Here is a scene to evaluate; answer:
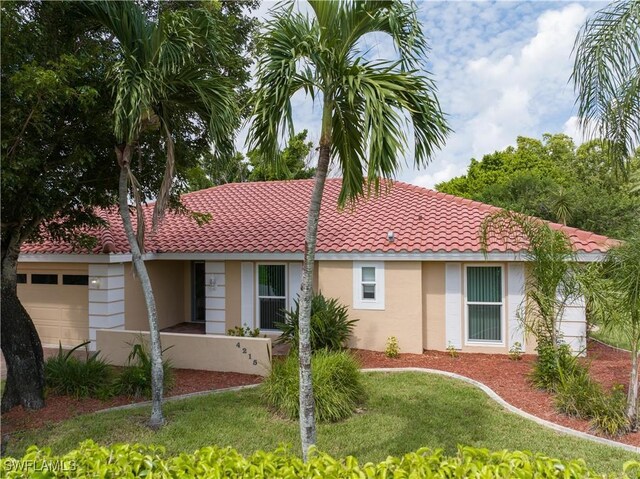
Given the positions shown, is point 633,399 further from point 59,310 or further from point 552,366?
point 59,310

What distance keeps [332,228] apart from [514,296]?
5702 mm

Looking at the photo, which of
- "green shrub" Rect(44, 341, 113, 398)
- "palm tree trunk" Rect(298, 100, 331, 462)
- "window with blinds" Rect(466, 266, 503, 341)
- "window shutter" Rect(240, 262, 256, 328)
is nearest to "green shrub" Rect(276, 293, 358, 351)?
"window shutter" Rect(240, 262, 256, 328)

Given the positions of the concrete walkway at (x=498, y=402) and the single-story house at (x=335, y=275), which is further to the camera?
the single-story house at (x=335, y=275)

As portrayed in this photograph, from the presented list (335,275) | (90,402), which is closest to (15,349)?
(90,402)

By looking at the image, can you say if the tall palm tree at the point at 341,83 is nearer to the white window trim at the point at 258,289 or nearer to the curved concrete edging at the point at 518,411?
the curved concrete edging at the point at 518,411

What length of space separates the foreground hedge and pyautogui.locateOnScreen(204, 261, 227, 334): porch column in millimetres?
10839

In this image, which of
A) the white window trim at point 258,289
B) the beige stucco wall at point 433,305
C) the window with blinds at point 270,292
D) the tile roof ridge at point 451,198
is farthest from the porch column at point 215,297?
the tile roof ridge at point 451,198

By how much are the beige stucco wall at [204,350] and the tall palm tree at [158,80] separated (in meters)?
3.22

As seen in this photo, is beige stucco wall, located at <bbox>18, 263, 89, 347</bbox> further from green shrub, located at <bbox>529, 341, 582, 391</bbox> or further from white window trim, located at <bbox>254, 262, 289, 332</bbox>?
green shrub, located at <bbox>529, 341, 582, 391</bbox>

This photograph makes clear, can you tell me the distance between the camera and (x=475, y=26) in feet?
27.7

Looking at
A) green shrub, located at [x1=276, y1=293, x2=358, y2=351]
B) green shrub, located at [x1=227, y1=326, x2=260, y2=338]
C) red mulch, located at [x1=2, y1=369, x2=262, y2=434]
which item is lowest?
red mulch, located at [x1=2, y1=369, x2=262, y2=434]

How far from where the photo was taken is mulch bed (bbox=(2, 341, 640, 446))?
7.90 metres

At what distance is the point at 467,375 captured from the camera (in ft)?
33.8

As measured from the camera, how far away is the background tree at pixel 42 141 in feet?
21.9
